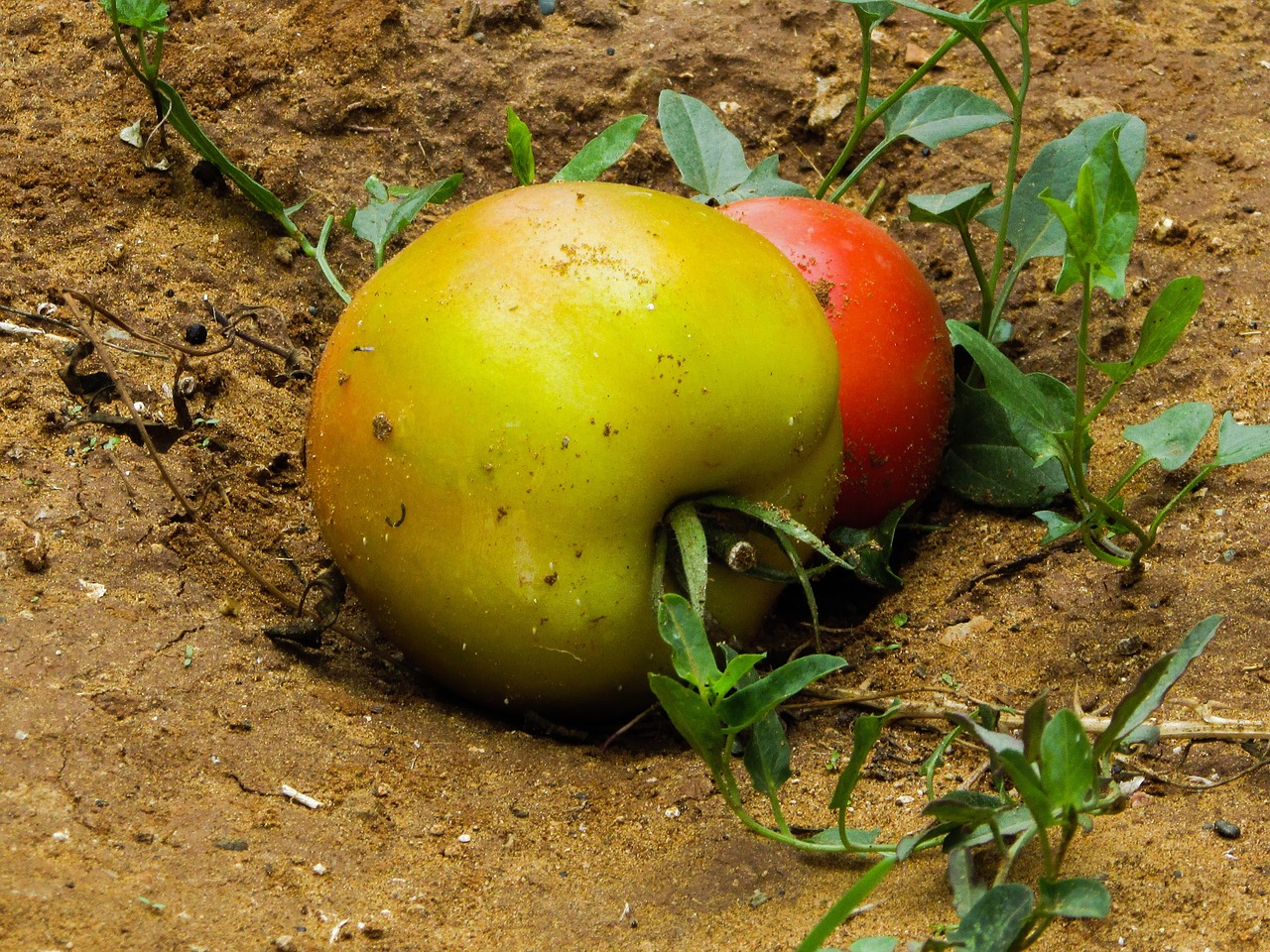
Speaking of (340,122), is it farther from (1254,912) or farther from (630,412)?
(1254,912)

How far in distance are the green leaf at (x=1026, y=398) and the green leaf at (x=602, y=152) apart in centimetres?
64

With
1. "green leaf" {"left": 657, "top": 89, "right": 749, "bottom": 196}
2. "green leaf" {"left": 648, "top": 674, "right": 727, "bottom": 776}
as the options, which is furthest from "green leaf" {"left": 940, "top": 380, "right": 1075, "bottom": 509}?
"green leaf" {"left": 648, "top": 674, "right": 727, "bottom": 776}

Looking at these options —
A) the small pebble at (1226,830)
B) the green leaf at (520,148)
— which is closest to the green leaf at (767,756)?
the small pebble at (1226,830)

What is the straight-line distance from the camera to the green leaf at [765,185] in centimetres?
217

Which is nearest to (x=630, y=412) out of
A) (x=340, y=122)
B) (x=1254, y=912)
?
(x=1254, y=912)

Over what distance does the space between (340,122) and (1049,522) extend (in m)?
1.59

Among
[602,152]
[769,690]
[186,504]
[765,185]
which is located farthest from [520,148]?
[769,690]

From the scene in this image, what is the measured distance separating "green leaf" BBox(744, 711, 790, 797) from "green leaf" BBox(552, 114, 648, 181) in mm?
949

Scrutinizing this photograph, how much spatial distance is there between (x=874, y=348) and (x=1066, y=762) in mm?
828

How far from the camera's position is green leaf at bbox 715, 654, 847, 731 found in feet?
4.07

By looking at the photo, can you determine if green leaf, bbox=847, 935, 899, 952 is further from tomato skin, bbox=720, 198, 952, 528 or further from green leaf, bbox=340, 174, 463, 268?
green leaf, bbox=340, 174, 463, 268

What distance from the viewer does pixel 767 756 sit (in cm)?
130

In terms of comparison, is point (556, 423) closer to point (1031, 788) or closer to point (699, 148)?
point (1031, 788)

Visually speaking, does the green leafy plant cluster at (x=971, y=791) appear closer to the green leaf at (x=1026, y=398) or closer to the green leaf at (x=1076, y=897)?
the green leaf at (x=1076, y=897)
